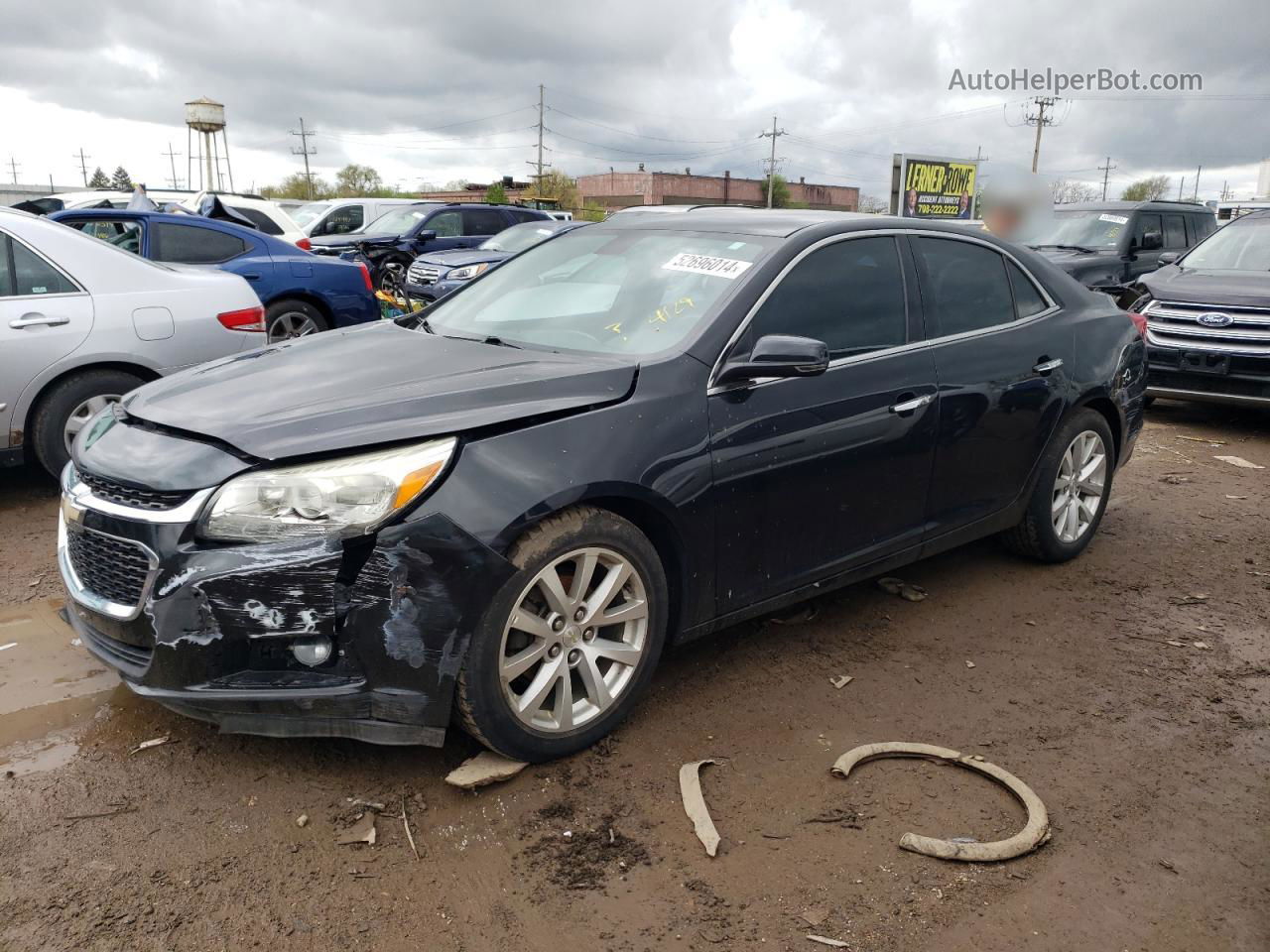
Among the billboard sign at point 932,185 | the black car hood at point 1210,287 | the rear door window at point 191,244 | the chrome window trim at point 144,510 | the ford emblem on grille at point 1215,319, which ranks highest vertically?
the billboard sign at point 932,185

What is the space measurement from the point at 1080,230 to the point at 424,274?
8.69 metres

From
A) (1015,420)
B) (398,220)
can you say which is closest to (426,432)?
(1015,420)

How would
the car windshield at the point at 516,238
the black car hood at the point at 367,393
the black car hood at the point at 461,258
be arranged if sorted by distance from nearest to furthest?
the black car hood at the point at 367,393 → the black car hood at the point at 461,258 → the car windshield at the point at 516,238

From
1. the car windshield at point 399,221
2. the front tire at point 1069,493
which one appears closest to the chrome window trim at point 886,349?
the front tire at point 1069,493

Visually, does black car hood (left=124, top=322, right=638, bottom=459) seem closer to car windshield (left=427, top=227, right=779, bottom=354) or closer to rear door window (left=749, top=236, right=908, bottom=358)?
car windshield (left=427, top=227, right=779, bottom=354)

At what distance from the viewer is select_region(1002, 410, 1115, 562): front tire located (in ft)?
15.4

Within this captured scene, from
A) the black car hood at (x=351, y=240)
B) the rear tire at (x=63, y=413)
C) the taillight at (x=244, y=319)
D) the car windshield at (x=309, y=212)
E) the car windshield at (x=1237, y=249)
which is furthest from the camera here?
the car windshield at (x=309, y=212)

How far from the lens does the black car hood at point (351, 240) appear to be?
598 inches

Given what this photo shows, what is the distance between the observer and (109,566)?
9.30 ft

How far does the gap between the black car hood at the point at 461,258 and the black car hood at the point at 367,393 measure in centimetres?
946

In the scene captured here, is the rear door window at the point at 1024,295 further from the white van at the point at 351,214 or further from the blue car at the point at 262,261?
the white van at the point at 351,214

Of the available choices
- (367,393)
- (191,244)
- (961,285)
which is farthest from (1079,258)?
(367,393)

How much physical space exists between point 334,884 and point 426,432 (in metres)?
1.20

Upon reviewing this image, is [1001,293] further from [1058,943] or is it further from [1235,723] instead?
[1058,943]
